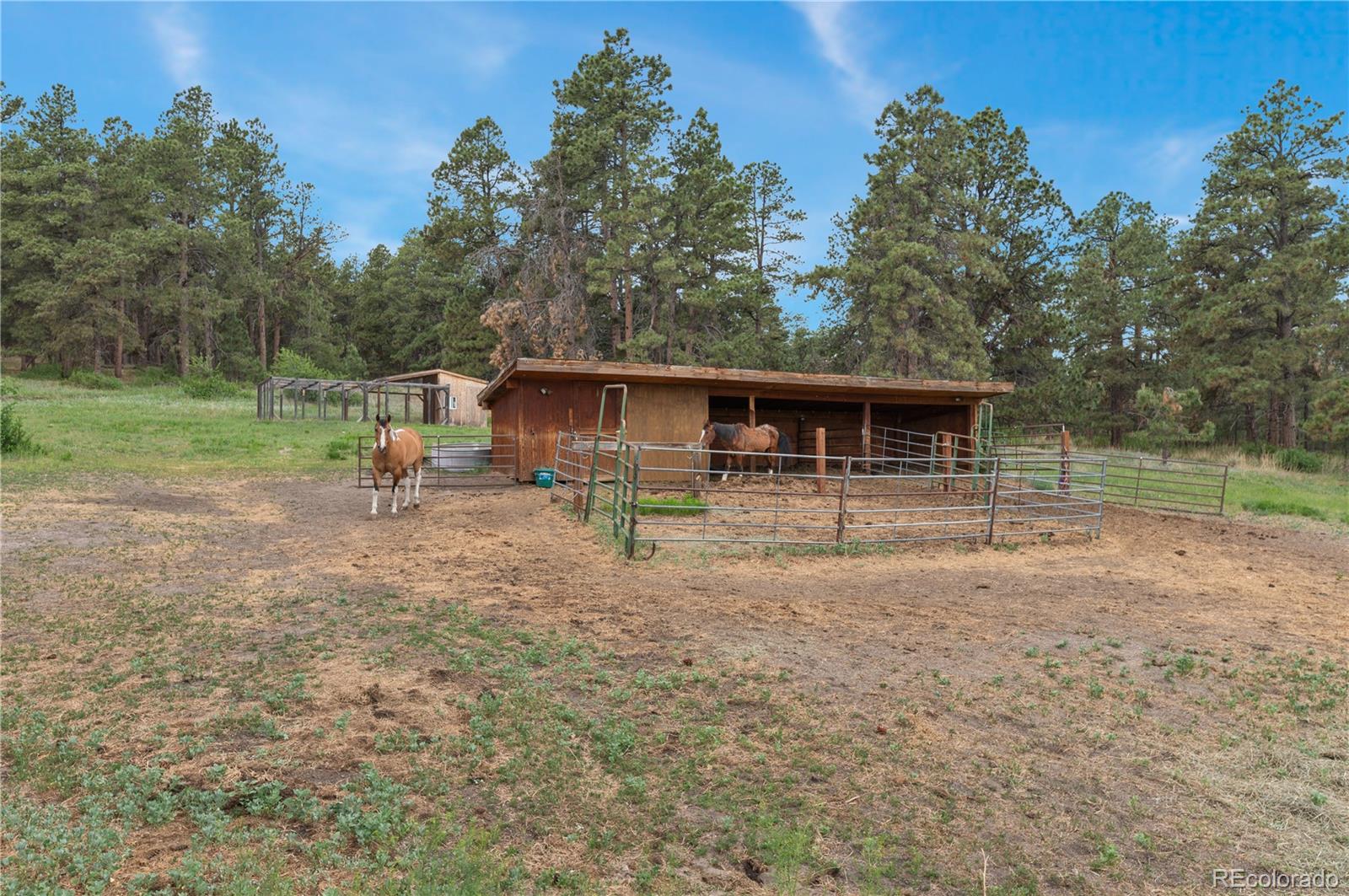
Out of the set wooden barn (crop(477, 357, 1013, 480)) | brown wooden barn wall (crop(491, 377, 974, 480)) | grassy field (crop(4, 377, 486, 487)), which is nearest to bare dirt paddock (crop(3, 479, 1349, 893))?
wooden barn (crop(477, 357, 1013, 480))

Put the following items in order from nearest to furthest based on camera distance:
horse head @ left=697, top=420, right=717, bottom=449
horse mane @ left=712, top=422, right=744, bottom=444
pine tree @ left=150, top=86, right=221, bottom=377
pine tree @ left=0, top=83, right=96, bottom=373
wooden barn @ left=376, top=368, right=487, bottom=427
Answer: horse head @ left=697, top=420, right=717, bottom=449 → horse mane @ left=712, top=422, right=744, bottom=444 → wooden barn @ left=376, top=368, right=487, bottom=427 → pine tree @ left=0, top=83, right=96, bottom=373 → pine tree @ left=150, top=86, right=221, bottom=377

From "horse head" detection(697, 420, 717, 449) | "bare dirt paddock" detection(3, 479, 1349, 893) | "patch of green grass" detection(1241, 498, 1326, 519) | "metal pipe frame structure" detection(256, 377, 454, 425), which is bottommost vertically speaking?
"bare dirt paddock" detection(3, 479, 1349, 893)

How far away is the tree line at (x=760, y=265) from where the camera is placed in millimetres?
26234

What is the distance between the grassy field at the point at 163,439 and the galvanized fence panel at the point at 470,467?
2.53 m

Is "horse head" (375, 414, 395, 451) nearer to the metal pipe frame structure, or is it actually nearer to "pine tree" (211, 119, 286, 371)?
the metal pipe frame structure

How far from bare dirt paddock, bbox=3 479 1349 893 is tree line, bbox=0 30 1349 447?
822 inches

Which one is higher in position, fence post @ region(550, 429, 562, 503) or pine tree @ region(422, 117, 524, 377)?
→ pine tree @ region(422, 117, 524, 377)

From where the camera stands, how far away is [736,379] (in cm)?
1479

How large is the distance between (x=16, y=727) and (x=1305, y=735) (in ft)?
23.4

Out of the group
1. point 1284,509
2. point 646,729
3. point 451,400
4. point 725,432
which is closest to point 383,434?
point 725,432

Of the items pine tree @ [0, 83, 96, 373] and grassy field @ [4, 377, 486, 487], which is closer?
grassy field @ [4, 377, 486, 487]

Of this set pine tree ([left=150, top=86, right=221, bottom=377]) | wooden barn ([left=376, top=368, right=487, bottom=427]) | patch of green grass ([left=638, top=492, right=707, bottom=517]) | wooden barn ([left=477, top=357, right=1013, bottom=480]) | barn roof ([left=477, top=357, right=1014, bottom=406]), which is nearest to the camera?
patch of green grass ([left=638, top=492, right=707, bottom=517])

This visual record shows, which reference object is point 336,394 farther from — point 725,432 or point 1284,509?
point 1284,509

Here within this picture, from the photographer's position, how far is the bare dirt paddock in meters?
2.86
